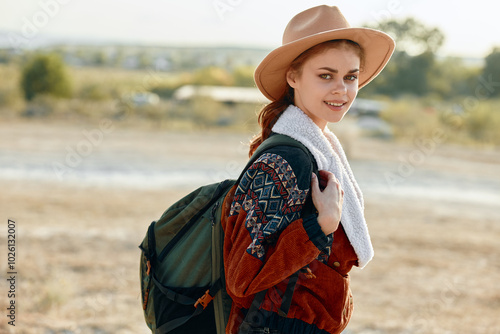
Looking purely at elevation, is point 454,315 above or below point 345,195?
below

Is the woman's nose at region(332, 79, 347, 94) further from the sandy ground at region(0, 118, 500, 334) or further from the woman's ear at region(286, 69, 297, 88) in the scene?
the sandy ground at region(0, 118, 500, 334)

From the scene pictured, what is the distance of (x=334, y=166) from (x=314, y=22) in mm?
473

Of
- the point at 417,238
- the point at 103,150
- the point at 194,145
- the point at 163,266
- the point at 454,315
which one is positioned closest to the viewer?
the point at 163,266

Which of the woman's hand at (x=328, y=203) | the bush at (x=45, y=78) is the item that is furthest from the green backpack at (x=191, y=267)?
the bush at (x=45, y=78)

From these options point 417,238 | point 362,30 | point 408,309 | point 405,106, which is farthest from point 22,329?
point 405,106

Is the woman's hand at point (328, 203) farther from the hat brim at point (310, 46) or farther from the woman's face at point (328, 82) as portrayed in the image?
the hat brim at point (310, 46)

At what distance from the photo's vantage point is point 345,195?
1887 mm

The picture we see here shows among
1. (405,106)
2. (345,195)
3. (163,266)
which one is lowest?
(405,106)

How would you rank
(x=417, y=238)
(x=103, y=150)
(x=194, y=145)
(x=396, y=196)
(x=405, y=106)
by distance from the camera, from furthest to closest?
(x=405, y=106) < (x=194, y=145) < (x=103, y=150) < (x=396, y=196) < (x=417, y=238)

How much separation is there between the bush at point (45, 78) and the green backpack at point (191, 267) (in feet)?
90.0

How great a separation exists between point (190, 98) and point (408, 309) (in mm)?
24058

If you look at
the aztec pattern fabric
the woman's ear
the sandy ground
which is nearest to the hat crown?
the woman's ear

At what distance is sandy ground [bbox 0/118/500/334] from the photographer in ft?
18.9

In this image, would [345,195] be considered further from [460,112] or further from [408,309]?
[460,112]
